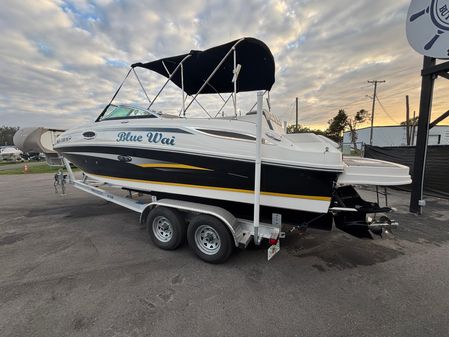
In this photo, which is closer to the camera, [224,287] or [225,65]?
[224,287]

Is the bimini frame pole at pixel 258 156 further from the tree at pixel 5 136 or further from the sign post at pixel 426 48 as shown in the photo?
the tree at pixel 5 136

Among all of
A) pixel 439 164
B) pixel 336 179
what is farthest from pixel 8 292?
pixel 439 164

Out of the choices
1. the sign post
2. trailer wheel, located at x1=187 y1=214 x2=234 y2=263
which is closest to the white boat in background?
trailer wheel, located at x1=187 y1=214 x2=234 y2=263

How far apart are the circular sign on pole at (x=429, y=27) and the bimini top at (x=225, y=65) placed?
3.48m

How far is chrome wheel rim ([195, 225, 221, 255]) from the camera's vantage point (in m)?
3.45

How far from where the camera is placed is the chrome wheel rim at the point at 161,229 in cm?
389

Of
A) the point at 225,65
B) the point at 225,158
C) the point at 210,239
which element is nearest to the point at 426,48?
the point at 225,65

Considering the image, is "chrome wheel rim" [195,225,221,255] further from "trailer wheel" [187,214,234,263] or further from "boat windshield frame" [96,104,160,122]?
"boat windshield frame" [96,104,160,122]

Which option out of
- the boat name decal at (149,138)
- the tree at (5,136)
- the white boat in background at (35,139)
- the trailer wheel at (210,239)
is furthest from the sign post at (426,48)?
the tree at (5,136)

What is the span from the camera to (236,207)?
12.1ft

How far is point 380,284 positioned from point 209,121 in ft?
10.0

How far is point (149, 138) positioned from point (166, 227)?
1471mm

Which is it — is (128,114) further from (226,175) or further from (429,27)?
(429,27)

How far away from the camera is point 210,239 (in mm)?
3523
